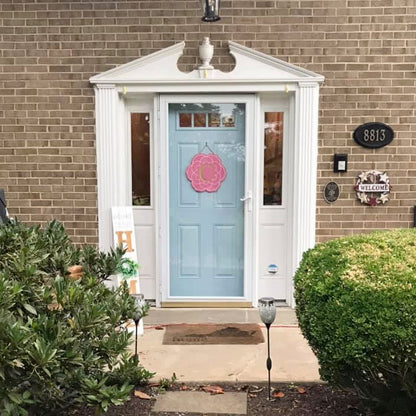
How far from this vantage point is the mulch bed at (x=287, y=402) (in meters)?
2.92

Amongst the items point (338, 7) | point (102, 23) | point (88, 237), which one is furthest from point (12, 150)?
point (338, 7)

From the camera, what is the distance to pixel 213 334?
14.1 ft

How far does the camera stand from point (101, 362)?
2434 millimetres

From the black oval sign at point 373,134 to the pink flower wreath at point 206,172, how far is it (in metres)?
1.37

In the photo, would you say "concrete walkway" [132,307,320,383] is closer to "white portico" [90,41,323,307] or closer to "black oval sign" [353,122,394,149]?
"white portico" [90,41,323,307]

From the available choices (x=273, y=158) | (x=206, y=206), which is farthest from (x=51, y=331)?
(x=273, y=158)

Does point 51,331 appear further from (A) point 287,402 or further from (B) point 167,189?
(B) point 167,189

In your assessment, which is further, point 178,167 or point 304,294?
point 178,167

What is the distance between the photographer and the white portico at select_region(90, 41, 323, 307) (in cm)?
465

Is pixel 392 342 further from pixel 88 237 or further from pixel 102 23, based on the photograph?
pixel 102 23

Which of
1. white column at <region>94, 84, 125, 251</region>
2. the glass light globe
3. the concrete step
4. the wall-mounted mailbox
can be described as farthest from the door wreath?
the glass light globe

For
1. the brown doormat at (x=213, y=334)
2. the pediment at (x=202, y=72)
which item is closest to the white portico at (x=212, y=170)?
the pediment at (x=202, y=72)

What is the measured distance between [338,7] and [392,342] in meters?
3.45

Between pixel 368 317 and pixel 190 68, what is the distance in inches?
125
